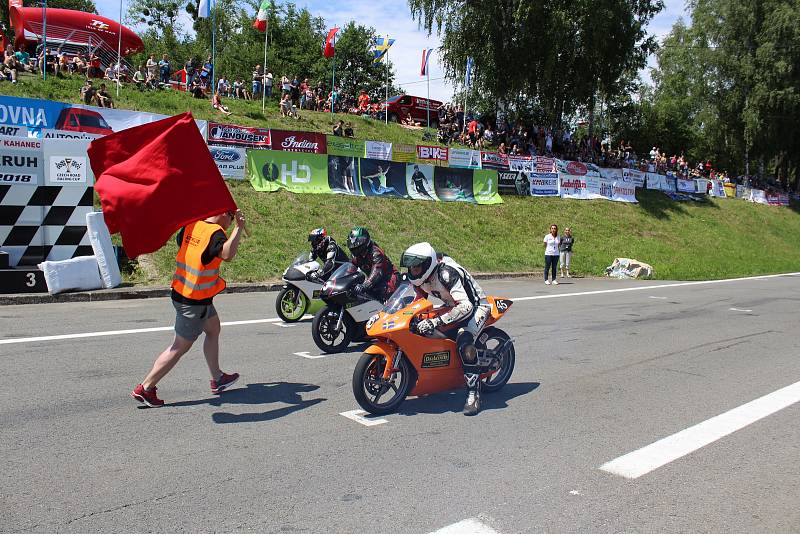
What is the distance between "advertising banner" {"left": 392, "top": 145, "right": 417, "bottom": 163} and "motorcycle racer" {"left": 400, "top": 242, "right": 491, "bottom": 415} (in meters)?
19.7

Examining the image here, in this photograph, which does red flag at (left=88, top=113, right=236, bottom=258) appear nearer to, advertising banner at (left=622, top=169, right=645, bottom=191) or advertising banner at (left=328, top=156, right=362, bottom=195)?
advertising banner at (left=328, top=156, right=362, bottom=195)

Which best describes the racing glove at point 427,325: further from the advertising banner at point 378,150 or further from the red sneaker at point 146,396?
the advertising banner at point 378,150

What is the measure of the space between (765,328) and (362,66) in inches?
2602

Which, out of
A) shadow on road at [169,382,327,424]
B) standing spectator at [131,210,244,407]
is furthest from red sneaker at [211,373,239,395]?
standing spectator at [131,210,244,407]

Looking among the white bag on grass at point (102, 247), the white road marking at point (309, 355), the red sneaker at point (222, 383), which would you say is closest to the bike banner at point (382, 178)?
the white bag on grass at point (102, 247)

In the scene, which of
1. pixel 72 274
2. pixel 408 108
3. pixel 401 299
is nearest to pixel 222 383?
pixel 401 299

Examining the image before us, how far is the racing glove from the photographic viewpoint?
5.64 m

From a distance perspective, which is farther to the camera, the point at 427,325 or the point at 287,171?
the point at 287,171

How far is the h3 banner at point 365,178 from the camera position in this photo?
816 inches

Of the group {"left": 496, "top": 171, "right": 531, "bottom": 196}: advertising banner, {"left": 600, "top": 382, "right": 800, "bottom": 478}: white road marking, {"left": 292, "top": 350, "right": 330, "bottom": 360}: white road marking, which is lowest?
{"left": 292, "top": 350, "right": 330, "bottom": 360}: white road marking

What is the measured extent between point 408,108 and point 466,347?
1323 inches

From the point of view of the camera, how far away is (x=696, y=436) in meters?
5.54

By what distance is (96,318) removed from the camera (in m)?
10.2

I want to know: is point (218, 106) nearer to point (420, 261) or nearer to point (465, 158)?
point (465, 158)
